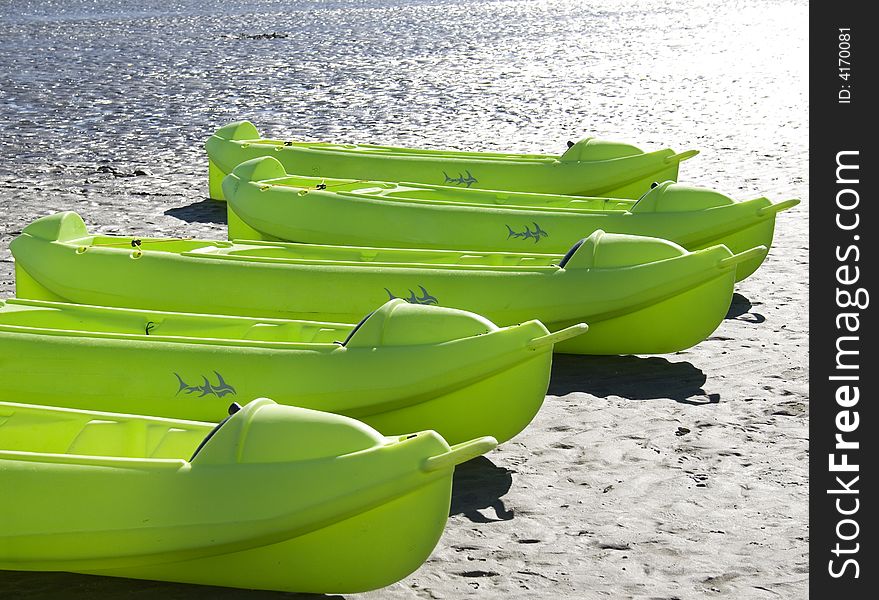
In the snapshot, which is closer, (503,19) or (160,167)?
(160,167)

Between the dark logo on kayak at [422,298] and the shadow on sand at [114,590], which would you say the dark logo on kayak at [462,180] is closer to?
the dark logo on kayak at [422,298]

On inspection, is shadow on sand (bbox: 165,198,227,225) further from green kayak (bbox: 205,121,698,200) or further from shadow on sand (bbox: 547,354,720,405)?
shadow on sand (bbox: 547,354,720,405)

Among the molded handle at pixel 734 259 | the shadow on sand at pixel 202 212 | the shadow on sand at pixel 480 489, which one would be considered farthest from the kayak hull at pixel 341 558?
the shadow on sand at pixel 202 212

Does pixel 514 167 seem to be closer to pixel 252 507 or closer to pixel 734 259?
pixel 734 259

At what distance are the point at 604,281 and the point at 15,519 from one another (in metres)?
2.71

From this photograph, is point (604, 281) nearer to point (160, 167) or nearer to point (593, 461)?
point (593, 461)

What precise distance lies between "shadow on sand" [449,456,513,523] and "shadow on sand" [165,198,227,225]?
165 inches

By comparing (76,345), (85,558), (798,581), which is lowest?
(798,581)

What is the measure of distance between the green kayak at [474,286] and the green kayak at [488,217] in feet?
2.48

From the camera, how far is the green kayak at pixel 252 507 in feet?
10.5

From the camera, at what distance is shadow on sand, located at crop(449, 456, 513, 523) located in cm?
400
